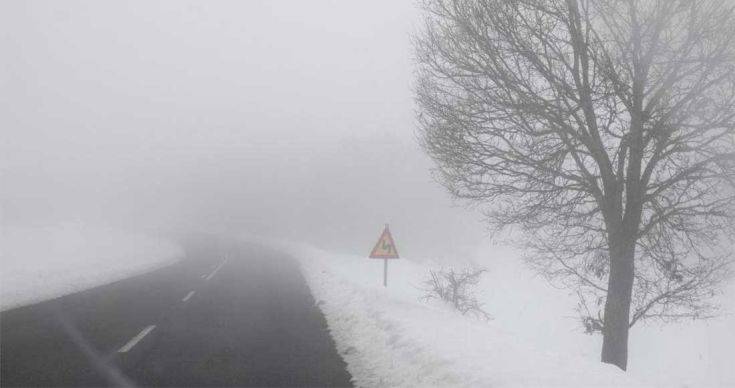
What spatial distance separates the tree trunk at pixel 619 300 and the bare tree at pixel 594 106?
0.02 meters

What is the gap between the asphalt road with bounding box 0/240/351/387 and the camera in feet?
20.5

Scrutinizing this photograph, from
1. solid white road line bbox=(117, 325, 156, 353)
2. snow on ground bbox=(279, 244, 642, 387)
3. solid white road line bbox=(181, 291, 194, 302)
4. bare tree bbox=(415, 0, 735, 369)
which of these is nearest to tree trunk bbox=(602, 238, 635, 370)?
bare tree bbox=(415, 0, 735, 369)

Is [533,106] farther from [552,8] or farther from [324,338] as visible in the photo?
[324,338]

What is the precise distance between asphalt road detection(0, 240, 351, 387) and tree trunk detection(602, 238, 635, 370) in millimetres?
4785

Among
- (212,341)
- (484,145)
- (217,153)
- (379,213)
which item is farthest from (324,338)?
(217,153)

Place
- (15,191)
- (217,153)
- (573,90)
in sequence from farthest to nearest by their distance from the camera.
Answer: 1. (15,191)
2. (217,153)
3. (573,90)

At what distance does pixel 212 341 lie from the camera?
8547 mm

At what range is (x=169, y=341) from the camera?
329 inches

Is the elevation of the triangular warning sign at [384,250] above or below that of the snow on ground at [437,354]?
above

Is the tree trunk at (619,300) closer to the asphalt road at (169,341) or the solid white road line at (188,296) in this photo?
the asphalt road at (169,341)

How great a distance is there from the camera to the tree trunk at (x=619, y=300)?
29.4ft

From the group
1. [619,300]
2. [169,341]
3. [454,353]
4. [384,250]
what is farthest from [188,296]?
[619,300]

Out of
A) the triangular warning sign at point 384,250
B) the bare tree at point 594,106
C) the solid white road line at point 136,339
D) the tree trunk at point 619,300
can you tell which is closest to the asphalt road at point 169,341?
the solid white road line at point 136,339

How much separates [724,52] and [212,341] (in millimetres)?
8868
